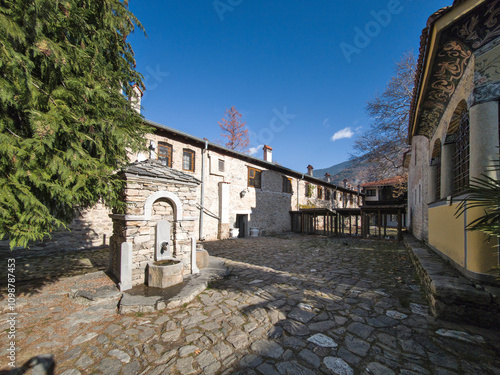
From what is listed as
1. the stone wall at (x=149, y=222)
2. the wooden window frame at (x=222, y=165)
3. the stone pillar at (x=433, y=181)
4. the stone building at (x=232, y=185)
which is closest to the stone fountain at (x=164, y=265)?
the stone wall at (x=149, y=222)

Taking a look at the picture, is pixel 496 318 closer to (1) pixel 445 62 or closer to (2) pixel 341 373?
(2) pixel 341 373

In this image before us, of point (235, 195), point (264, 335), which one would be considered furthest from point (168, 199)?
point (235, 195)

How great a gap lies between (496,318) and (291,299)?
9.81 ft

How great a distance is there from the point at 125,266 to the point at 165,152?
700 cm

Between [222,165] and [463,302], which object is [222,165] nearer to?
[222,165]

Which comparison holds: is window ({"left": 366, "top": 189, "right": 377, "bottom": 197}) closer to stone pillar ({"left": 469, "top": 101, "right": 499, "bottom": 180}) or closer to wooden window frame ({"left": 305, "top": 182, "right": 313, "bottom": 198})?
wooden window frame ({"left": 305, "top": 182, "right": 313, "bottom": 198})

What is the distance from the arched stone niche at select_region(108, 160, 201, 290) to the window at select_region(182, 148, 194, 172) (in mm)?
5783

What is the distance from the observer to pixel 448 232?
4.51 m

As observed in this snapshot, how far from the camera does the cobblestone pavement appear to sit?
2.46 meters

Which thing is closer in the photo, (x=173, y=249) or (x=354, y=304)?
(x=354, y=304)

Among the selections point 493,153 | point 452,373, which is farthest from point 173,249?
point 493,153

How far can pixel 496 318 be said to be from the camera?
2.90 metres

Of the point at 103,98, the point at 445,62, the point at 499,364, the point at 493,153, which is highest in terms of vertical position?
the point at 445,62

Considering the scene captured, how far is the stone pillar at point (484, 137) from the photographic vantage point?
3156 mm
